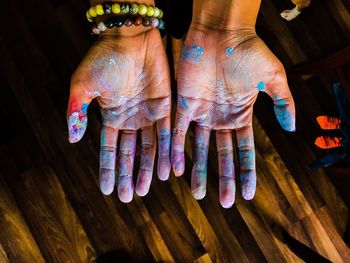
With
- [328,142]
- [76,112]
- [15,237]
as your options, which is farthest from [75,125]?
[328,142]

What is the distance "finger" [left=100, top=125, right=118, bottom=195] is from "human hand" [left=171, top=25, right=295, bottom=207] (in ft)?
0.58

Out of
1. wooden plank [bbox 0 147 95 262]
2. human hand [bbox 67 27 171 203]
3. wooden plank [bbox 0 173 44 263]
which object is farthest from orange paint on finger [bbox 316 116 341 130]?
wooden plank [bbox 0 173 44 263]

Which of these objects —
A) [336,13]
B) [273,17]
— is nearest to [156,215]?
[273,17]

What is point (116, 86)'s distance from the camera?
1.02 metres

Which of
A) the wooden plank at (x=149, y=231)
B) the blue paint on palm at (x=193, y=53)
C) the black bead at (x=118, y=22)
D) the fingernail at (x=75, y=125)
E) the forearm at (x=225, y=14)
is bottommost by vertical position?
the wooden plank at (x=149, y=231)

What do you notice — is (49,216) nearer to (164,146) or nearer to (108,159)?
(108,159)

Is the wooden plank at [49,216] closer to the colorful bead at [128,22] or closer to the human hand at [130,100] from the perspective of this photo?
the human hand at [130,100]

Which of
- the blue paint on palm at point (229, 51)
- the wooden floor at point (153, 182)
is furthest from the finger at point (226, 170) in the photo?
the wooden floor at point (153, 182)

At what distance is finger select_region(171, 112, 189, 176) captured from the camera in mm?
1010

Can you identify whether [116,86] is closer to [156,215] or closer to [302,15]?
[156,215]

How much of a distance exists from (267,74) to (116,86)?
0.42 metres

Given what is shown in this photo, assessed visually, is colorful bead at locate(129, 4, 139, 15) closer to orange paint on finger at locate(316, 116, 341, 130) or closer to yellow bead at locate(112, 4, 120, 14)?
yellow bead at locate(112, 4, 120, 14)

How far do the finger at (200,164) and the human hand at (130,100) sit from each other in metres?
0.08

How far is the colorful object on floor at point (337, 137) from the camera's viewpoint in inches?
47.1
